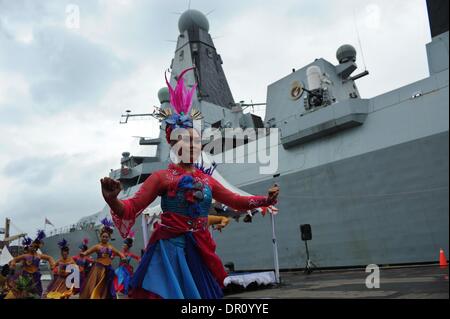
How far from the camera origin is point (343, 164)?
1261cm

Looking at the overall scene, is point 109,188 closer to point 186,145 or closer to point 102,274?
point 186,145

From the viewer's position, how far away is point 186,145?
10.3ft

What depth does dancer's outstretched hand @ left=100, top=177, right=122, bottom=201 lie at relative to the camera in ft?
7.86

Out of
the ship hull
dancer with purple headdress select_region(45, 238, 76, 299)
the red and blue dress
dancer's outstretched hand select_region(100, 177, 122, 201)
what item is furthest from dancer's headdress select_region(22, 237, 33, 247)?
the ship hull

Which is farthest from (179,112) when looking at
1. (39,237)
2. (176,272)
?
(39,237)

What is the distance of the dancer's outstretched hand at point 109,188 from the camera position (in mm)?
2395

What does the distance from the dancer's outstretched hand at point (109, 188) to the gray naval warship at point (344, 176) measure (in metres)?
7.23

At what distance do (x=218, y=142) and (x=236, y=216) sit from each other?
917 centimetres

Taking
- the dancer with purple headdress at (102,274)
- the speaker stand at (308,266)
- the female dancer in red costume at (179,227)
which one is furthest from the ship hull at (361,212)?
the female dancer in red costume at (179,227)

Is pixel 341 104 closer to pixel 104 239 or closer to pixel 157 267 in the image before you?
pixel 104 239

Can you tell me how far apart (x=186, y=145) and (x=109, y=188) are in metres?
0.90

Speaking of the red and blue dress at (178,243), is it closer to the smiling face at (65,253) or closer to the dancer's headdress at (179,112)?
the dancer's headdress at (179,112)

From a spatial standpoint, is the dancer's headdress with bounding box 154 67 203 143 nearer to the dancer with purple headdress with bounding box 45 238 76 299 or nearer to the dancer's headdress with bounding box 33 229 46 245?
the dancer's headdress with bounding box 33 229 46 245
